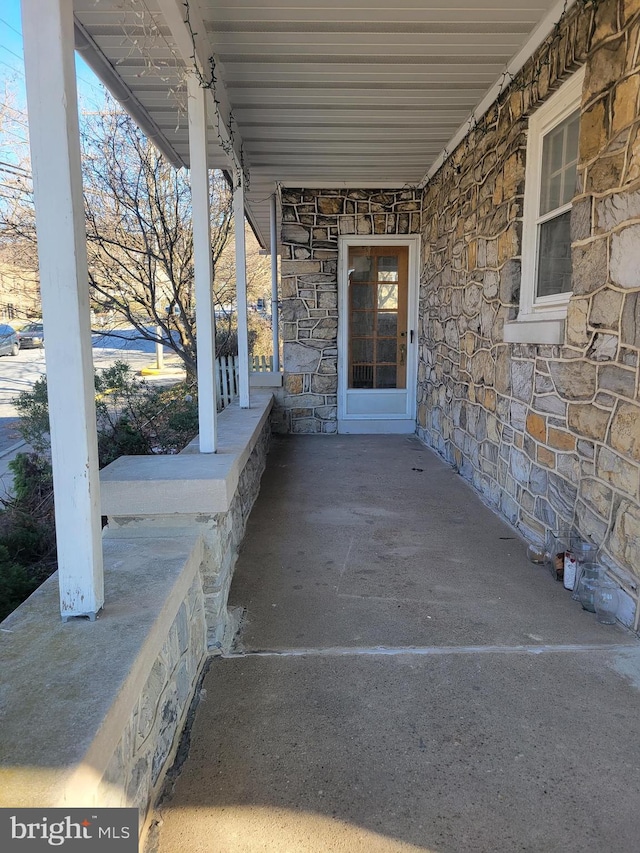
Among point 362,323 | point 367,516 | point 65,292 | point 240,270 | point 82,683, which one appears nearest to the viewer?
point 82,683

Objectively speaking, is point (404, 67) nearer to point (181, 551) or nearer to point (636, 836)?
point (181, 551)

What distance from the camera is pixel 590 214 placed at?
2582 mm

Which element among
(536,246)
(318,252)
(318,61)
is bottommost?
(536,246)

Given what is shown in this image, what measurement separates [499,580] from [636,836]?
1471 mm

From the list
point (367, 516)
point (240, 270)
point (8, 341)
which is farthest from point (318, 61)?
point (8, 341)

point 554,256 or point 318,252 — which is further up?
point 318,252

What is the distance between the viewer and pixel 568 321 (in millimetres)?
2828

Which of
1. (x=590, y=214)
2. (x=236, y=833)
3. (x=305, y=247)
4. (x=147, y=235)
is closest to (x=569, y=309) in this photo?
(x=590, y=214)

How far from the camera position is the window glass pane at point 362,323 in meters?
6.39

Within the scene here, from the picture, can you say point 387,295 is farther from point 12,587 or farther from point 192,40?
point 12,587

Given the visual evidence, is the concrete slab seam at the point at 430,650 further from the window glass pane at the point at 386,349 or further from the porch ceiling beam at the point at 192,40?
the window glass pane at the point at 386,349

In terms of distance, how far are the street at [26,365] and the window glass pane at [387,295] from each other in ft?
10.8

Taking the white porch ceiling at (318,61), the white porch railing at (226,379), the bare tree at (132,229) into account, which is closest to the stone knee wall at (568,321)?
the white porch ceiling at (318,61)

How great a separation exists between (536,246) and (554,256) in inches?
8.4
